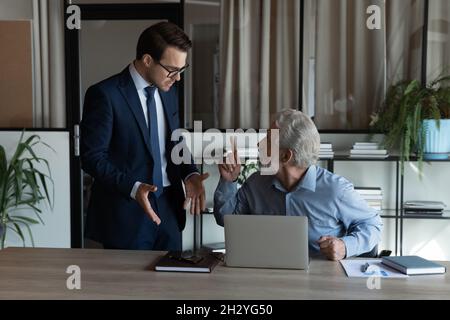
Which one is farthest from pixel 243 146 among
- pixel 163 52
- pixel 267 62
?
pixel 163 52

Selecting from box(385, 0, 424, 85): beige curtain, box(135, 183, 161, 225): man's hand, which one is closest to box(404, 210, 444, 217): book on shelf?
box(385, 0, 424, 85): beige curtain

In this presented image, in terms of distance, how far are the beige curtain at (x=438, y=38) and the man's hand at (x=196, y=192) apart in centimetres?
247

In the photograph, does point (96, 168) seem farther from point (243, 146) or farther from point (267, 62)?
point (267, 62)

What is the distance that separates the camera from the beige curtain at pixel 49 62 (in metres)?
4.63

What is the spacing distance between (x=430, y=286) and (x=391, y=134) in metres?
2.26

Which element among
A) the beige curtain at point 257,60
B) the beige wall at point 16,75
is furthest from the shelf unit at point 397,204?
the beige wall at point 16,75

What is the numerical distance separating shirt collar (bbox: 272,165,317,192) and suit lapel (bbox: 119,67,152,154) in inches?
25.1

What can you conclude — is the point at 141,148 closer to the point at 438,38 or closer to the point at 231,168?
the point at 231,168

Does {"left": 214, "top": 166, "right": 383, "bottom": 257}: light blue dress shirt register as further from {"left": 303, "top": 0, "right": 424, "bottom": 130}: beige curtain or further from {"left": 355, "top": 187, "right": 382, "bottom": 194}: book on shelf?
{"left": 303, "top": 0, "right": 424, "bottom": 130}: beige curtain

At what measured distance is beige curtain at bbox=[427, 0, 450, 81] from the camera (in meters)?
4.27

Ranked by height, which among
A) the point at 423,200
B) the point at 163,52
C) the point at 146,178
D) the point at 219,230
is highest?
the point at 163,52

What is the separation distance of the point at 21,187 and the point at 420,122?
3087 millimetres

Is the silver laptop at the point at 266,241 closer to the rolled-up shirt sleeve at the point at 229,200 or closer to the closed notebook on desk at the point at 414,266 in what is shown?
the closed notebook on desk at the point at 414,266

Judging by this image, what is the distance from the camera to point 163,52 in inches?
104
